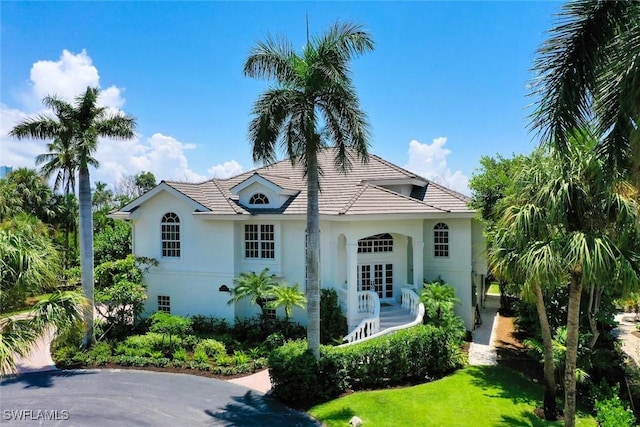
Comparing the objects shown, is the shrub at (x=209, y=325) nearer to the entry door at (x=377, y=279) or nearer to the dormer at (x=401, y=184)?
the entry door at (x=377, y=279)

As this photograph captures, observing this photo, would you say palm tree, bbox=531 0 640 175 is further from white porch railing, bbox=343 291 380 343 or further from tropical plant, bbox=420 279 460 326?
white porch railing, bbox=343 291 380 343

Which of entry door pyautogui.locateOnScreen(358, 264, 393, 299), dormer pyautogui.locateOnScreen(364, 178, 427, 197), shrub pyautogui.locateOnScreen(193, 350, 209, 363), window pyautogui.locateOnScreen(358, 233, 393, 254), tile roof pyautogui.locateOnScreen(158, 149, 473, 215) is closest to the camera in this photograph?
shrub pyautogui.locateOnScreen(193, 350, 209, 363)

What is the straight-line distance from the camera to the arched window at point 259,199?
20844 millimetres

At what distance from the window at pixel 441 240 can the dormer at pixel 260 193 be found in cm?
840

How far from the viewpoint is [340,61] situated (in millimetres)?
13023

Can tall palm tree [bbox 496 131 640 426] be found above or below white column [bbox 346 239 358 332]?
above

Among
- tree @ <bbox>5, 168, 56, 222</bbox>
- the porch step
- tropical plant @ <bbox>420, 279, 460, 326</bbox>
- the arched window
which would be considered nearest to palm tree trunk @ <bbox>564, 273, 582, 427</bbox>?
tropical plant @ <bbox>420, 279, 460, 326</bbox>

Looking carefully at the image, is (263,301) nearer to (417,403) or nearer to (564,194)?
(417,403)

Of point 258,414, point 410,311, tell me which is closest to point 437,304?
point 410,311

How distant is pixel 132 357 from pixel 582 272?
1738 centimetres

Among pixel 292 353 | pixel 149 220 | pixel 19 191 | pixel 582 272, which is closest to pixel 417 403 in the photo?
pixel 292 353

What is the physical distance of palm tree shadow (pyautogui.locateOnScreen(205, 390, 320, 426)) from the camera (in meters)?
11.6

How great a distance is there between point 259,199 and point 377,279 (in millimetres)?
8039

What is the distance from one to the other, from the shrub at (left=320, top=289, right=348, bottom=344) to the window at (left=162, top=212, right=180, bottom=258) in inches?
366
